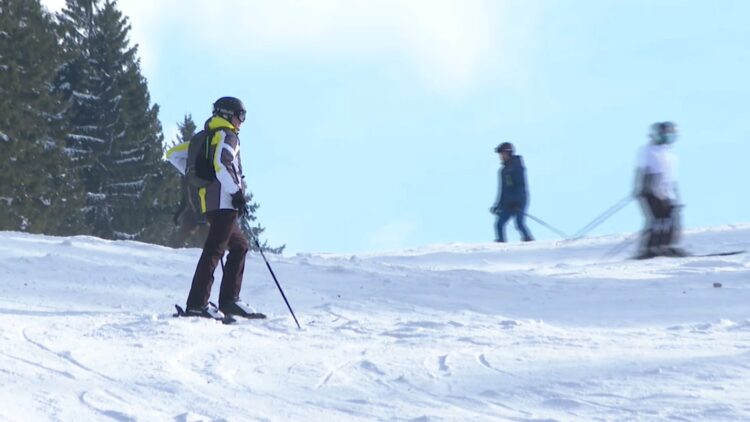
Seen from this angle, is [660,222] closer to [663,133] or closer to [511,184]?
[663,133]

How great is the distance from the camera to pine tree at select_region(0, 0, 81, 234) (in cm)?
3288

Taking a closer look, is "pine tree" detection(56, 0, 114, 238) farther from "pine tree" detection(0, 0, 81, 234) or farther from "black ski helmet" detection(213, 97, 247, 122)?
"black ski helmet" detection(213, 97, 247, 122)

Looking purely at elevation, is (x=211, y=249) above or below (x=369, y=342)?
above

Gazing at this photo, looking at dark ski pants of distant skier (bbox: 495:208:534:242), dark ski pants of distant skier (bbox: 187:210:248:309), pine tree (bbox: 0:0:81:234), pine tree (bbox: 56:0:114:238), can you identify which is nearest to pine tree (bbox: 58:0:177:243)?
pine tree (bbox: 56:0:114:238)

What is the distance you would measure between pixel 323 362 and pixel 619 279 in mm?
6353

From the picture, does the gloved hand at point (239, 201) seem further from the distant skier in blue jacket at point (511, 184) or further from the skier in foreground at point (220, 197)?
the distant skier in blue jacket at point (511, 184)

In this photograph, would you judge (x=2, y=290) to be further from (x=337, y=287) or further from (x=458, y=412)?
(x=458, y=412)

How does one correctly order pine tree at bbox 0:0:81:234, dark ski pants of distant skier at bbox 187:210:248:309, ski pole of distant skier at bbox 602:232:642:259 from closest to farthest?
1. dark ski pants of distant skier at bbox 187:210:248:309
2. ski pole of distant skier at bbox 602:232:642:259
3. pine tree at bbox 0:0:81:234

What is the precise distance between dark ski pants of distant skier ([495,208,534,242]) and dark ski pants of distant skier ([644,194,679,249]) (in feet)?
12.6

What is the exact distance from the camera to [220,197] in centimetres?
897

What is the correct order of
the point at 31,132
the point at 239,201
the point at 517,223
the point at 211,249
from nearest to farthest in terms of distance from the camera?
the point at 239,201 < the point at 211,249 < the point at 517,223 < the point at 31,132

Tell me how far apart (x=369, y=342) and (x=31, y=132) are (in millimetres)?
28171

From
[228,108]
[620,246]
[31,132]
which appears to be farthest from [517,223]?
[31,132]

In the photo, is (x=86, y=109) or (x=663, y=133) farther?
(x=86, y=109)
